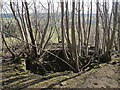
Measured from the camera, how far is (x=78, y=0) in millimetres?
4570

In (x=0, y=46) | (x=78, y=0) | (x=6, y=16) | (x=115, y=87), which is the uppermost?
(x=78, y=0)

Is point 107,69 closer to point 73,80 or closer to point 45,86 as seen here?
point 73,80

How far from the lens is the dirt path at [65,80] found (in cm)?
320

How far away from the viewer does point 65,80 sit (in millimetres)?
3473

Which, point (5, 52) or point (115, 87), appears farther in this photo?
point (5, 52)

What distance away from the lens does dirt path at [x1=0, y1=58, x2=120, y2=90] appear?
3.20 m

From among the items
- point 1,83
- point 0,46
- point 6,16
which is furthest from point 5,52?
point 1,83

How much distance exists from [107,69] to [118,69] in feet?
1.23

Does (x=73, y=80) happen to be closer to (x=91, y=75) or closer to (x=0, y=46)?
(x=91, y=75)

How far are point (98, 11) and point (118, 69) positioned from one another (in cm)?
219

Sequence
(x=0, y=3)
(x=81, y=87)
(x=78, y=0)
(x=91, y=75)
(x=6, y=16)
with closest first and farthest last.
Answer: (x=81, y=87) < (x=91, y=75) < (x=78, y=0) < (x=0, y=3) < (x=6, y=16)

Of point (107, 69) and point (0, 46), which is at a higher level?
point (0, 46)

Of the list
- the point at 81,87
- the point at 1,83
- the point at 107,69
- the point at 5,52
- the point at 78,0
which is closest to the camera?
the point at 81,87

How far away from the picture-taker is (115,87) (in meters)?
3.18
